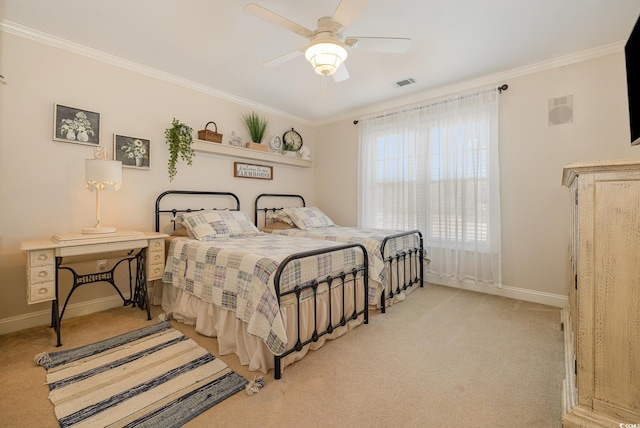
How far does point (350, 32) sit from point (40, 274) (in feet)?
10.5

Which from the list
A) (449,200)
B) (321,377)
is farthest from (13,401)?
(449,200)

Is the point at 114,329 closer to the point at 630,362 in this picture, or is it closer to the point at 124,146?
the point at 124,146

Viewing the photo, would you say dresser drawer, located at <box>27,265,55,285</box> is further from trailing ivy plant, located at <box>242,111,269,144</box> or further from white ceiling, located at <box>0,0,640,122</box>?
trailing ivy plant, located at <box>242,111,269,144</box>

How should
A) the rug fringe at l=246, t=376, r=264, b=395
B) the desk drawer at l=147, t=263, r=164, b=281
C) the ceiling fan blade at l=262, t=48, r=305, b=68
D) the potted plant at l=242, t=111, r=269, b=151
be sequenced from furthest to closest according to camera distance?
the potted plant at l=242, t=111, r=269, b=151 → the desk drawer at l=147, t=263, r=164, b=281 → the ceiling fan blade at l=262, t=48, r=305, b=68 → the rug fringe at l=246, t=376, r=264, b=395

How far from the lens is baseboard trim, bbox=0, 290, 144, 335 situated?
2.40m

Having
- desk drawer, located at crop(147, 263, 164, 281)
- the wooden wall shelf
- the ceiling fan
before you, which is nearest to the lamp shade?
desk drawer, located at crop(147, 263, 164, 281)

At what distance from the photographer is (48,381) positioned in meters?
1.73

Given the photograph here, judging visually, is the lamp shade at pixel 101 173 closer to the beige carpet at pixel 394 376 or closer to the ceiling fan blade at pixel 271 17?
Answer: the beige carpet at pixel 394 376

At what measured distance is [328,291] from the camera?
7.29ft

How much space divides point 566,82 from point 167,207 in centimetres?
462

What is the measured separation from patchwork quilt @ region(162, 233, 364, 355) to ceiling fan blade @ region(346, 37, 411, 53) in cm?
160

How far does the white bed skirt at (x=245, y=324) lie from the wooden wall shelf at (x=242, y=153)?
174cm

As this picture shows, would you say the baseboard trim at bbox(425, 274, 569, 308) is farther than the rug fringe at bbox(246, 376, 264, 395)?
Yes

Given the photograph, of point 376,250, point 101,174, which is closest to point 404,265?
point 376,250
